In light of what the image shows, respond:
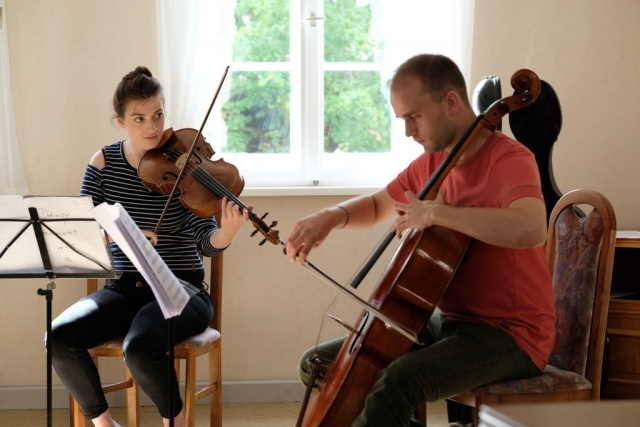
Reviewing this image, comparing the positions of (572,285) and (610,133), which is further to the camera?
(610,133)

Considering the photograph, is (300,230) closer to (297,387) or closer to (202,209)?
(202,209)

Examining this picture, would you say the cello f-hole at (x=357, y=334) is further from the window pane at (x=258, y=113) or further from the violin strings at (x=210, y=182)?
the window pane at (x=258, y=113)

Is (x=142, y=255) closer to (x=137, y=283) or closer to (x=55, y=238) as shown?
(x=55, y=238)

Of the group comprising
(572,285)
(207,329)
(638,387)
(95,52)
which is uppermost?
(95,52)

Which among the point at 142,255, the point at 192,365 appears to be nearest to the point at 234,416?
the point at 192,365

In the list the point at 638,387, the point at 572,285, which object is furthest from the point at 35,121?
the point at 638,387

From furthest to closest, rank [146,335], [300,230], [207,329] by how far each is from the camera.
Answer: [207,329], [146,335], [300,230]

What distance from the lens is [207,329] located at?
257cm

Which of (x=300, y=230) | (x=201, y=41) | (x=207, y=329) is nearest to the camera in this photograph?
(x=300, y=230)

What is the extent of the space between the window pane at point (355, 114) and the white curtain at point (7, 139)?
3.97 feet

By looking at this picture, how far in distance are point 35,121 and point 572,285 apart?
2135mm

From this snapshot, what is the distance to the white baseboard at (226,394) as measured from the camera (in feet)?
10.4

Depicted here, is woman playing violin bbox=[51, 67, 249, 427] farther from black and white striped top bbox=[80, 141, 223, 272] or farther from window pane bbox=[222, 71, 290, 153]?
window pane bbox=[222, 71, 290, 153]

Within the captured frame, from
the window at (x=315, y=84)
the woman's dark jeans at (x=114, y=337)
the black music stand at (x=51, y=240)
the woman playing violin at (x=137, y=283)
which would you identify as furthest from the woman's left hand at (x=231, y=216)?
the window at (x=315, y=84)
